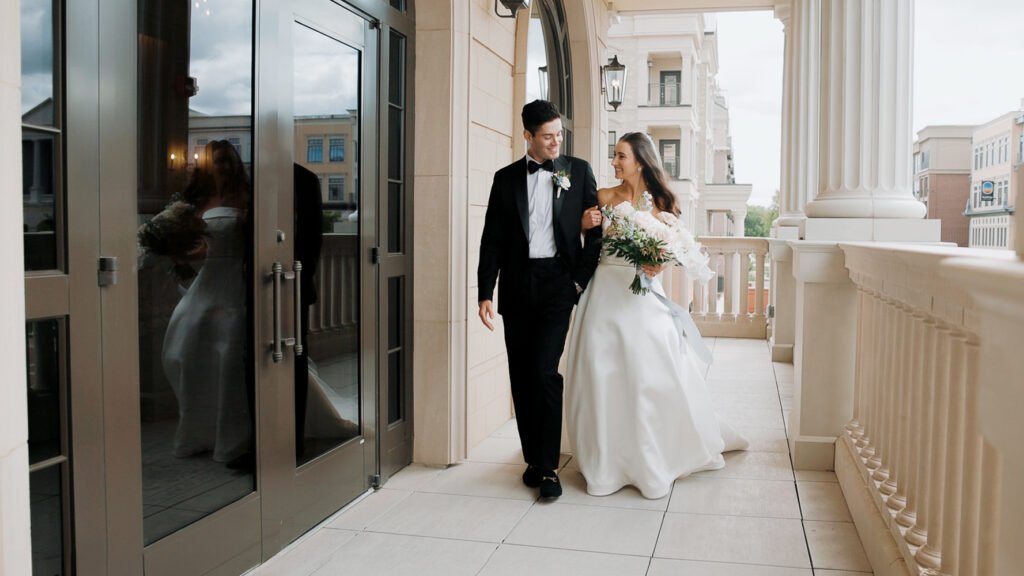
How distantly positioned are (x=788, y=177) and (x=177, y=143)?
8.87 metres

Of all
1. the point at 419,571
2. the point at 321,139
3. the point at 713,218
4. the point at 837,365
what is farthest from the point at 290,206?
the point at 713,218

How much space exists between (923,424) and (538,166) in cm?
226

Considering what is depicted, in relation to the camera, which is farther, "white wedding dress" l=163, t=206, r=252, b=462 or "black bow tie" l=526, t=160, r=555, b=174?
"black bow tie" l=526, t=160, r=555, b=174

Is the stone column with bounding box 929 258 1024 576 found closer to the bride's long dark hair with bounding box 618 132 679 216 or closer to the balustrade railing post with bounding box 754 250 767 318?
the bride's long dark hair with bounding box 618 132 679 216

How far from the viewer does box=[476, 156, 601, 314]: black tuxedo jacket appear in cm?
420

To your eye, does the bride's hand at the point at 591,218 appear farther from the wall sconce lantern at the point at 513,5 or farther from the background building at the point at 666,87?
the background building at the point at 666,87

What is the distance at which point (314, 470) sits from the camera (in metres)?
3.53

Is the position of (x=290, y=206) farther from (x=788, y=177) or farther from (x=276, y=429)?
(x=788, y=177)

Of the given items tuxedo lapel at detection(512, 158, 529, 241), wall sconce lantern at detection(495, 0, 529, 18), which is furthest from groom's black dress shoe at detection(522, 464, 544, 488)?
wall sconce lantern at detection(495, 0, 529, 18)

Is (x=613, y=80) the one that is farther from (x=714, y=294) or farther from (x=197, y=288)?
(x=197, y=288)

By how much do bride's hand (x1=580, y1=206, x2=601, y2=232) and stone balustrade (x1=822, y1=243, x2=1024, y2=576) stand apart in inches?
47.2

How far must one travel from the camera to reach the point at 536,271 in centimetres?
419

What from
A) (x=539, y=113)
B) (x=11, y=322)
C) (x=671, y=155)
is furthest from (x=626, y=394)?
(x=671, y=155)

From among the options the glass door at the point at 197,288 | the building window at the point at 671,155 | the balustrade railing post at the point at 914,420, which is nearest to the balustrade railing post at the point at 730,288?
the balustrade railing post at the point at 914,420
